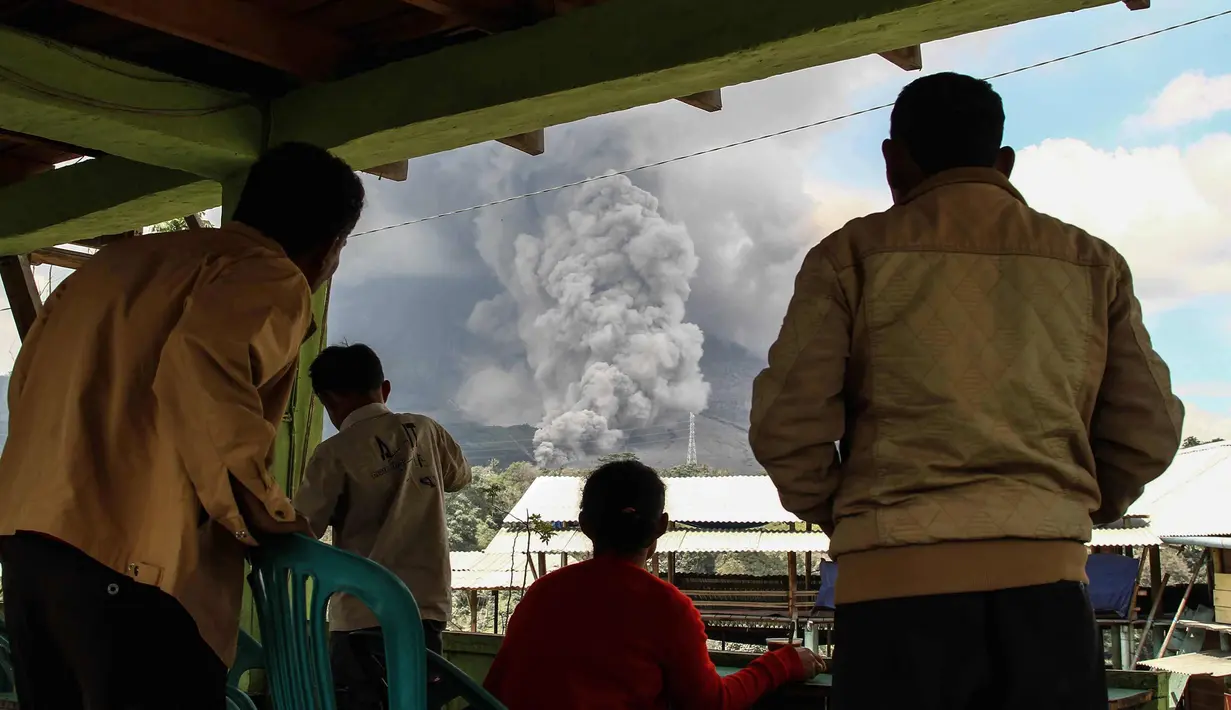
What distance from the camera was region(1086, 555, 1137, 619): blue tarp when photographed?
11.3 m

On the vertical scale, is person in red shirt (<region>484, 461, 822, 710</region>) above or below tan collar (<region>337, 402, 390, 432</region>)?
below

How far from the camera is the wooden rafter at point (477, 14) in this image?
2.76m

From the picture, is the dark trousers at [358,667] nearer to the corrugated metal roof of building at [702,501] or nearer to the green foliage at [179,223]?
the green foliage at [179,223]

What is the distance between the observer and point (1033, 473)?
1.25 metres

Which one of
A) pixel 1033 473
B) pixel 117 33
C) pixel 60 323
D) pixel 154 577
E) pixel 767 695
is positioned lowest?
pixel 767 695

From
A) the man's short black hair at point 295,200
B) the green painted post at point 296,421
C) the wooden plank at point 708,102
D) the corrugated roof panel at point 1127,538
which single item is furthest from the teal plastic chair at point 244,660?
the corrugated roof panel at point 1127,538

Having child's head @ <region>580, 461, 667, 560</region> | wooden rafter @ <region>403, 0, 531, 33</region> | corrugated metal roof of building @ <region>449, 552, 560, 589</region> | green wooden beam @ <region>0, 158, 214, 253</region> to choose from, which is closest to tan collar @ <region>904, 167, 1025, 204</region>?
child's head @ <region>580, 461, 667, 560</region>

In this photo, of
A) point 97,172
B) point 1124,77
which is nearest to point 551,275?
point 1124,77

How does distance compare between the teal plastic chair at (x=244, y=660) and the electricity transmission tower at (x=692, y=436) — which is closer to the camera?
the teal plastic chair at (x=244, y=660)

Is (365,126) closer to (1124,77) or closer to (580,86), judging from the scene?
(580,86)

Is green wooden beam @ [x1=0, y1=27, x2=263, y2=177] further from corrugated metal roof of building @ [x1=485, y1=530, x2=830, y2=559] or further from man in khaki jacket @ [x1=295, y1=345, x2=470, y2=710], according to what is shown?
corrugated metal roof of building @ [x1=485, y1=530, x2=830, y2=559]

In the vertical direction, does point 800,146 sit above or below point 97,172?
above

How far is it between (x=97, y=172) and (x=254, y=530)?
125 inches

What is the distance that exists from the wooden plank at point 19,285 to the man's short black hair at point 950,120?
4.34 meters
